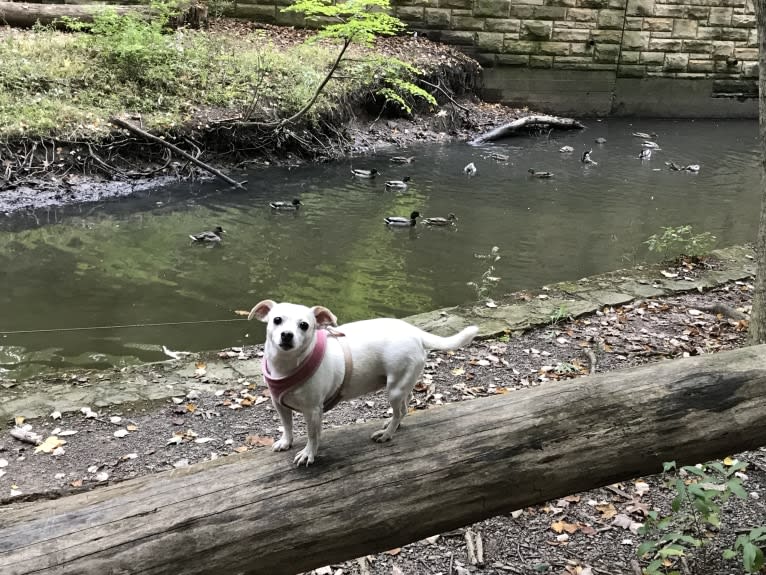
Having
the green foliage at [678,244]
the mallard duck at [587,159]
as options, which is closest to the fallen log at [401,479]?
the green foliage at [678,244]

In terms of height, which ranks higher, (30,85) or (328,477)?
(30,85)

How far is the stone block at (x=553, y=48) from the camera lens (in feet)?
64.7

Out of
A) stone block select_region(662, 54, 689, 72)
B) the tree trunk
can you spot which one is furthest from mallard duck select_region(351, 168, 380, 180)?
stone block select_region(662, 54, 689, 72)

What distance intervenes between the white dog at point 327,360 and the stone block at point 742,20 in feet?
73.1

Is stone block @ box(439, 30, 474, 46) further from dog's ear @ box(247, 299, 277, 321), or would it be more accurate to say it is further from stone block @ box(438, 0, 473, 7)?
dog's ear @ box(247, 299, 277, 321)

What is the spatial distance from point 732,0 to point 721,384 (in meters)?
21.5

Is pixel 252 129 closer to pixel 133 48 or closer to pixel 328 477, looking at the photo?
pixel 133 48

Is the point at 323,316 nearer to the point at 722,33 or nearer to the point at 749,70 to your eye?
the point at 722,33

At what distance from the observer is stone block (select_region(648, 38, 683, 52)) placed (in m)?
20.5

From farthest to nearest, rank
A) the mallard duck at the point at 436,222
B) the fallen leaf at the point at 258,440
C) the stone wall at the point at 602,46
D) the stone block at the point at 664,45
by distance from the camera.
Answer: the stone block at the point at 664,45, the stone wall at the point at 602,46, the mallard duck at the point at 436,222, the fallen leaf at the point at 258,440

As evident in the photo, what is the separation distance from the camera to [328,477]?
8.84 feet

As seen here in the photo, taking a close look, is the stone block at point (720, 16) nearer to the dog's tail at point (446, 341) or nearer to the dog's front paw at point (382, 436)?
the dog's tail at point (446, 341)

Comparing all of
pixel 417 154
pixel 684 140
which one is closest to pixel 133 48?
pixel 417 154

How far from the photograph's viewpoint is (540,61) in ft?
65.3
